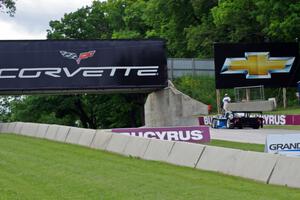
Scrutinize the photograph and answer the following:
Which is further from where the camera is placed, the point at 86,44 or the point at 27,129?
the point at 86,44

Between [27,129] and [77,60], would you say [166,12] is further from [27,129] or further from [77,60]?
[27,129]

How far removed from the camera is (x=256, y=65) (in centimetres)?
5034

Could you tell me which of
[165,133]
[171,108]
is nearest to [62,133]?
[165,133]

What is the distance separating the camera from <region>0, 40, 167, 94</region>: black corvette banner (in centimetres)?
4803

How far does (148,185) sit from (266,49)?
129 feet

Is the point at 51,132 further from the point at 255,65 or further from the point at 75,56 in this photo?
the point at 255,65

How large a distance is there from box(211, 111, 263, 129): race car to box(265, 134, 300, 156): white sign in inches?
889

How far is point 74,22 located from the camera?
7644cm

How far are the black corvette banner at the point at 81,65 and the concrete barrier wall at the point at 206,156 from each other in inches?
887

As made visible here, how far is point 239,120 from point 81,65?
1544 centimetres

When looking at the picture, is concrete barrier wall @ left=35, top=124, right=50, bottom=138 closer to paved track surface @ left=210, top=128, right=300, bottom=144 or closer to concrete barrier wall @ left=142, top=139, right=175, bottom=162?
paved track surface @ left=210, top=128, right=300, bottom=144

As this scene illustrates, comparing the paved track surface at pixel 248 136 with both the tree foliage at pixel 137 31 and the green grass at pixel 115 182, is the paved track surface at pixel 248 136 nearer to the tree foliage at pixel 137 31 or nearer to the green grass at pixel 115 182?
the green grass at pixel 115 182

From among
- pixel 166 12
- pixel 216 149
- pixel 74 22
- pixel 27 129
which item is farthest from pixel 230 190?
pixel 74 22

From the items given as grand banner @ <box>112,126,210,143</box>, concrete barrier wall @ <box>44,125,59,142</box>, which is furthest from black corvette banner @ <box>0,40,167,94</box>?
grand banner @ <box>112,126,210,143</box>
